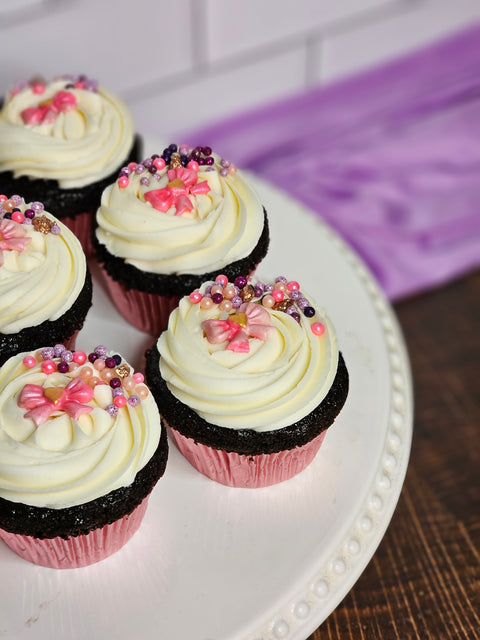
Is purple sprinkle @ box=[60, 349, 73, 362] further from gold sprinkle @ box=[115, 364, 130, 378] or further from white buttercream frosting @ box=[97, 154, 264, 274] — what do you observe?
white buttercream frosting @ box=[97, 154, 264, 274]

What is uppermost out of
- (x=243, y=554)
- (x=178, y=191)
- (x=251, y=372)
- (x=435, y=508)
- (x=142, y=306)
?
(x=178, y=191)

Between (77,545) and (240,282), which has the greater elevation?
(240,282)

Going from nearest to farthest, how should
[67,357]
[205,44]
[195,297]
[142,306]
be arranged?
[67,357] → [195,297] → [142,306] → [205,44]

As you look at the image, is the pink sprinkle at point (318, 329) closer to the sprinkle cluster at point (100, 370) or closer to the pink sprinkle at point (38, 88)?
the sprinkle cluster at point (100, 370)

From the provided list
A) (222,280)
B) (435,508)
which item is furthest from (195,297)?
(435,508)

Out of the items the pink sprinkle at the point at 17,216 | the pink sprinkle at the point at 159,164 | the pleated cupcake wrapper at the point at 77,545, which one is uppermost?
the pink sprinkle at the point at 159,164

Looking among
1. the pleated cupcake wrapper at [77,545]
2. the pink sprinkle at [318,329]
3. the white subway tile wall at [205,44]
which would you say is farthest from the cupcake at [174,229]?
the white subway tile wall at [205,44]

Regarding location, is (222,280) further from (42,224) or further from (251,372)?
(42,224)
